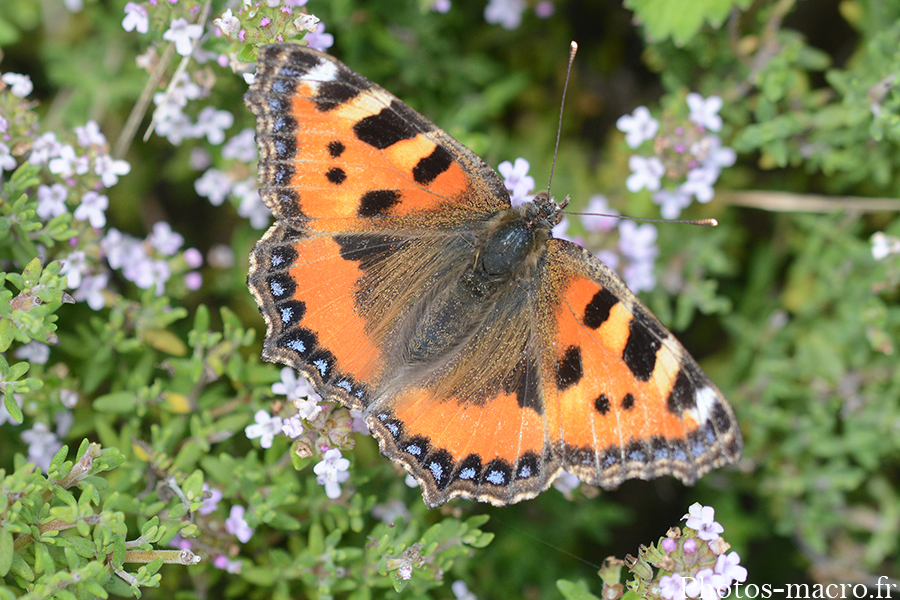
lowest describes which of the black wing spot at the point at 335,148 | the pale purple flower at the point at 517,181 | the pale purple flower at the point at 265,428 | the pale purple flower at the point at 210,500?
the pale purple flower at the point at 210,500

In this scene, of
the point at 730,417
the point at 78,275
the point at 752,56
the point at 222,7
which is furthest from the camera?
the point at 752,56

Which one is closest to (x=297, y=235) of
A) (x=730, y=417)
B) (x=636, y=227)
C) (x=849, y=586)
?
(x=730, y=417)

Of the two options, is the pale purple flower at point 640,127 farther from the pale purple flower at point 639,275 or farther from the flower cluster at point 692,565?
the flower cluster at point 692,565

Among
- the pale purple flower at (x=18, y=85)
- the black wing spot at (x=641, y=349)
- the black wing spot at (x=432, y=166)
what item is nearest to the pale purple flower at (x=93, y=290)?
the pale purple flower at (x=18, y=85)

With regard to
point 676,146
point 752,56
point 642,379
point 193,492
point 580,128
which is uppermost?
point 752,56

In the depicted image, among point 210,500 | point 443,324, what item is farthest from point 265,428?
point 443,324

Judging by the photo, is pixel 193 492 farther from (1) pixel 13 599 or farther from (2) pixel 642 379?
(2) pixel 642 379
